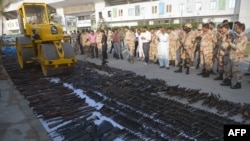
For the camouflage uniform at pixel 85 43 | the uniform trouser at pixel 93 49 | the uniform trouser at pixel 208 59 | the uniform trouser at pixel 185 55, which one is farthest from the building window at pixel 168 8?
the uniform trouser at pixel 208 59

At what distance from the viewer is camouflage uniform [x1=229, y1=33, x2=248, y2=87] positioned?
6.18 meters

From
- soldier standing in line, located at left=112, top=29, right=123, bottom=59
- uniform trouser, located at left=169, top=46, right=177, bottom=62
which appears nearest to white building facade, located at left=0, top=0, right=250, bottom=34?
soldier standing in line, located at left=112, top=29, right=123, bottom=59

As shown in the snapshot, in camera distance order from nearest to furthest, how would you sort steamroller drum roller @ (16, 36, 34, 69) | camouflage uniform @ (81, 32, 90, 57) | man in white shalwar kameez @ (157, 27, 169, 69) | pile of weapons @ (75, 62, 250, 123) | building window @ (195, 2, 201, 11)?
1. pile of weapons @ (75, 62, 250, 123)
2. man in white shalwar kameez @ (157, 27, 169, 69)
3. steamroller drum roller @ (16, 36, 34, 69)
4. camouflage uniform @ (81, 32, 90, 57)
5. building window @ (195, 2, 201, 11)

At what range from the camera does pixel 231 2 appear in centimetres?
2667

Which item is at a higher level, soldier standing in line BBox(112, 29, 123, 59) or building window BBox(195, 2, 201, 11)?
building window BBox(195, 2, 201, 11)

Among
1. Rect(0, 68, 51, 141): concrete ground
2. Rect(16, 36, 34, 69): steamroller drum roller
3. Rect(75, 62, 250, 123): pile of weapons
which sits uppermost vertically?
Rect(16, 36, 34, 69): steamroller drum roller

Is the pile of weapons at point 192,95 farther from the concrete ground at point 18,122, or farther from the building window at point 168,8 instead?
the building window at point 168,8

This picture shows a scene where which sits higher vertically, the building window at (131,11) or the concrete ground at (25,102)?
the building window at (131,11)

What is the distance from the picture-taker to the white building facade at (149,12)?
27.3 m

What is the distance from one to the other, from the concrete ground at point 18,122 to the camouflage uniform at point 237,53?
491 centimetres

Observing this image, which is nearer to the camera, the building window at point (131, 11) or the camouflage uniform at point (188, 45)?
the camouflage uniform at point (188, 45)

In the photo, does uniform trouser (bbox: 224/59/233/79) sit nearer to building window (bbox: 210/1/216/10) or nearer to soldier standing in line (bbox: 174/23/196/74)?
soldier standing in line (bbox: 174/23/196/74)

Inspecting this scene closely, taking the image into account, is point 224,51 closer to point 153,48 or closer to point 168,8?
point 153,48

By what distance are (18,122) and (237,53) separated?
5.45 m
